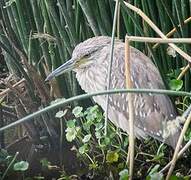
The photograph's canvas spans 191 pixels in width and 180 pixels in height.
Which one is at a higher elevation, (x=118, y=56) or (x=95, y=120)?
(x=118, y=56)

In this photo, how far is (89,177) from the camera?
290 centimetres

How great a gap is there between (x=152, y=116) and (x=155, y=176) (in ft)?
1.71

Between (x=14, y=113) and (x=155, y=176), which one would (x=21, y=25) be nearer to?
(x=14, y=113)

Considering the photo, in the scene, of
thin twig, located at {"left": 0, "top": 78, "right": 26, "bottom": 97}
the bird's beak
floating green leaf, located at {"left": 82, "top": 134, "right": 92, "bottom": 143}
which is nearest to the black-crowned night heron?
the bird's beak

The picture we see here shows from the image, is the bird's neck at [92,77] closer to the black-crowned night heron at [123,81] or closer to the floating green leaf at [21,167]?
the black-crowned night heron at [123,81]

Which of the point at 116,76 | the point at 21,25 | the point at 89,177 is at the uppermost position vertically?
the point at 21,25

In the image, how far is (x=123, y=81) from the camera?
8.46 feet

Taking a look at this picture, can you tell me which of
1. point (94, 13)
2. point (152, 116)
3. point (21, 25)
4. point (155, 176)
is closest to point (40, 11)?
point (21, 25)

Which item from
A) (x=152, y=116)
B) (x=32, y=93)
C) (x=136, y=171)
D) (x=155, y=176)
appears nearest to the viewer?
(x=155, y=176)

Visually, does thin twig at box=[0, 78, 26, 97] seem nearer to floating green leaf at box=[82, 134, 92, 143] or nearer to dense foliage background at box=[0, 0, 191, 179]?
dense foliage background at box=[0, 0, 191, 179]

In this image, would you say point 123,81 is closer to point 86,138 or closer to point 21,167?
point 86,138

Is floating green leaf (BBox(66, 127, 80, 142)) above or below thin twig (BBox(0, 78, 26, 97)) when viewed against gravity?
below

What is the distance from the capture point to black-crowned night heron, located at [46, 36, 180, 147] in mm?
2580

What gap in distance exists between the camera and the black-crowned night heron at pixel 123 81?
258 cm
